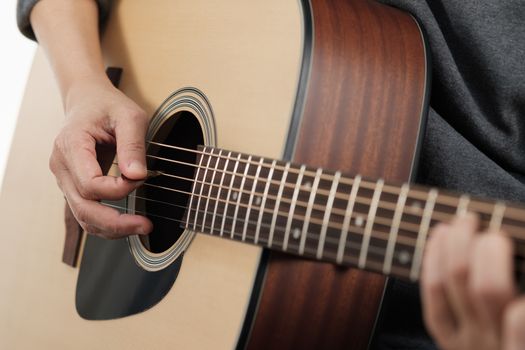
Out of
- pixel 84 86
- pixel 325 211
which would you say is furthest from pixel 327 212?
pixel 84 86

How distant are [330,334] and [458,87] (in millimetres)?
406

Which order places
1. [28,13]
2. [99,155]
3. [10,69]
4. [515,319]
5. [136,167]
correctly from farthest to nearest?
1. [10,69]
2. [28,13]
3. [99,155]
4. [136,167]
5. [515,319]

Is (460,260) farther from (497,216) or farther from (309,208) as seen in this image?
(309,208)

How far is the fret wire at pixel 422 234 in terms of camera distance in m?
0.55

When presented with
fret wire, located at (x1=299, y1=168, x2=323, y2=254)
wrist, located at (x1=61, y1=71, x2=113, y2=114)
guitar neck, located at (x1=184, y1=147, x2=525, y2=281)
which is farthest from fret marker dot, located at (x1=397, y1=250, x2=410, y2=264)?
wrist, located at (x1=61, y1=71, x2=113, y2=114)

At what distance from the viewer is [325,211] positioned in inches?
24.6

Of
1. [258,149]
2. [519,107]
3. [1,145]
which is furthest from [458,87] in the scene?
[1,145]

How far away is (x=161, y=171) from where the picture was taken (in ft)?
3.03

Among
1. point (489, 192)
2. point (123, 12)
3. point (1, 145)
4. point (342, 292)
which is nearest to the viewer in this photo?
point (342, 292)

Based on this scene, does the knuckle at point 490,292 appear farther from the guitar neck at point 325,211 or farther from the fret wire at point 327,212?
the fret wire at point 327,212

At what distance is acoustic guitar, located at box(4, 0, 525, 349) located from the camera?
616 millimetres

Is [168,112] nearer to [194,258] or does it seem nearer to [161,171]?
[161,171]

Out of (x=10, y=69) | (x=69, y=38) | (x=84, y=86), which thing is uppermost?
(x=10, y=69)

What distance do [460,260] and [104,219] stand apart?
0.54m
